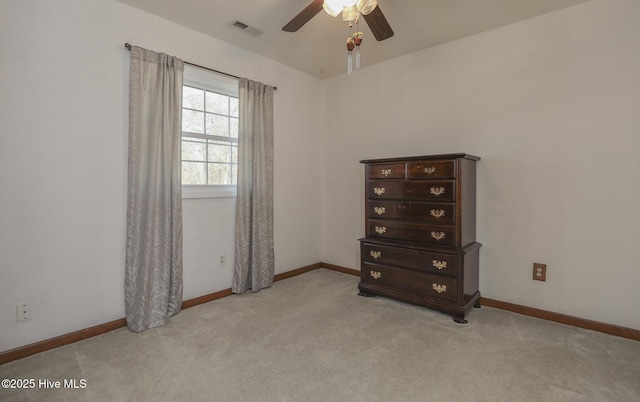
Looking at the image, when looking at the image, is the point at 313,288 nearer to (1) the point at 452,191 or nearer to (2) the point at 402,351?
(2) the point at 402,351

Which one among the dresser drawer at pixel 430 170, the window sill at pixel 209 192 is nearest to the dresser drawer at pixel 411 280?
the dresser drawer at pixel 430 170

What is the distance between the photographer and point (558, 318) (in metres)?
2.47

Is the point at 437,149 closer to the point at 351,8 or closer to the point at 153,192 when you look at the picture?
the point at 351,8

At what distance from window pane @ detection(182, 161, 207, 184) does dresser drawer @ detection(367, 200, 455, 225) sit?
1627mm

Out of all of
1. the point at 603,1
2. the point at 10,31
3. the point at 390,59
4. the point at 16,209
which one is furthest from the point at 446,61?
the point at 16,209

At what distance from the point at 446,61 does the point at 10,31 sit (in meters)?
3.36

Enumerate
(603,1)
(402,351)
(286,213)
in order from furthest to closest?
1. (286,213)
2. (603,1)
3. (402,351)

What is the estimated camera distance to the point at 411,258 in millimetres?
2721

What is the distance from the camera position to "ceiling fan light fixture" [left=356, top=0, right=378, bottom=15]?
5.56ft

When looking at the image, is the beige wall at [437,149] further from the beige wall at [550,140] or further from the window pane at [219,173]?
the window pane at [219,173]

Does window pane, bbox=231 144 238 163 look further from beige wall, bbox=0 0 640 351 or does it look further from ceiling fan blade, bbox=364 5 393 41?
ceiling fan blade, bbox=364 5 393 41

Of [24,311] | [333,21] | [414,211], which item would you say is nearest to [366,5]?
[333,21]

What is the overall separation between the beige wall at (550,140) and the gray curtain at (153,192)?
230 cm

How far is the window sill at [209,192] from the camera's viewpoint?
279 centimetres
